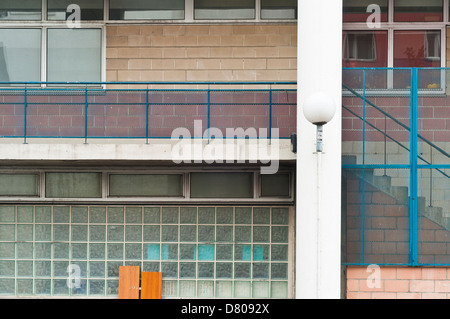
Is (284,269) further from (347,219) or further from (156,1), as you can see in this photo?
(156,1)

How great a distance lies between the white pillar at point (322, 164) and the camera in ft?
19.3

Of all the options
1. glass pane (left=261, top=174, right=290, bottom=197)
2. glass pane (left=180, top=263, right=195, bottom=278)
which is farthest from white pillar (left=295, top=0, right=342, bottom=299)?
glass pane (left=180, top=263, right=195, bottom=278)

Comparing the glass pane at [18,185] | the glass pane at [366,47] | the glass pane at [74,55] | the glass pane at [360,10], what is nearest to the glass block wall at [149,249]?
the glass pane at [18,185]

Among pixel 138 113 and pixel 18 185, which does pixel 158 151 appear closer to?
pixel 138 113

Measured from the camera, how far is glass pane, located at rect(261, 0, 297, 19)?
25.6 feet

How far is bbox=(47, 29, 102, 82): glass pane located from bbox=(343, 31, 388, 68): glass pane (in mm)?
4000

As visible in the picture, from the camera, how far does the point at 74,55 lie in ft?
26.0

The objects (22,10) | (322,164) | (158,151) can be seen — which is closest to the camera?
(322,164)

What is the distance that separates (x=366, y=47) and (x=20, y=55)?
555 centimetres

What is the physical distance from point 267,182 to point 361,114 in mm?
1935

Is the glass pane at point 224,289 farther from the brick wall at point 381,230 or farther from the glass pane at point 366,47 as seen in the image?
the glass pane at point 366,47

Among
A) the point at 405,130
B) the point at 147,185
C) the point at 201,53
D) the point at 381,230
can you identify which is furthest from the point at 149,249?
the point at 405,130
